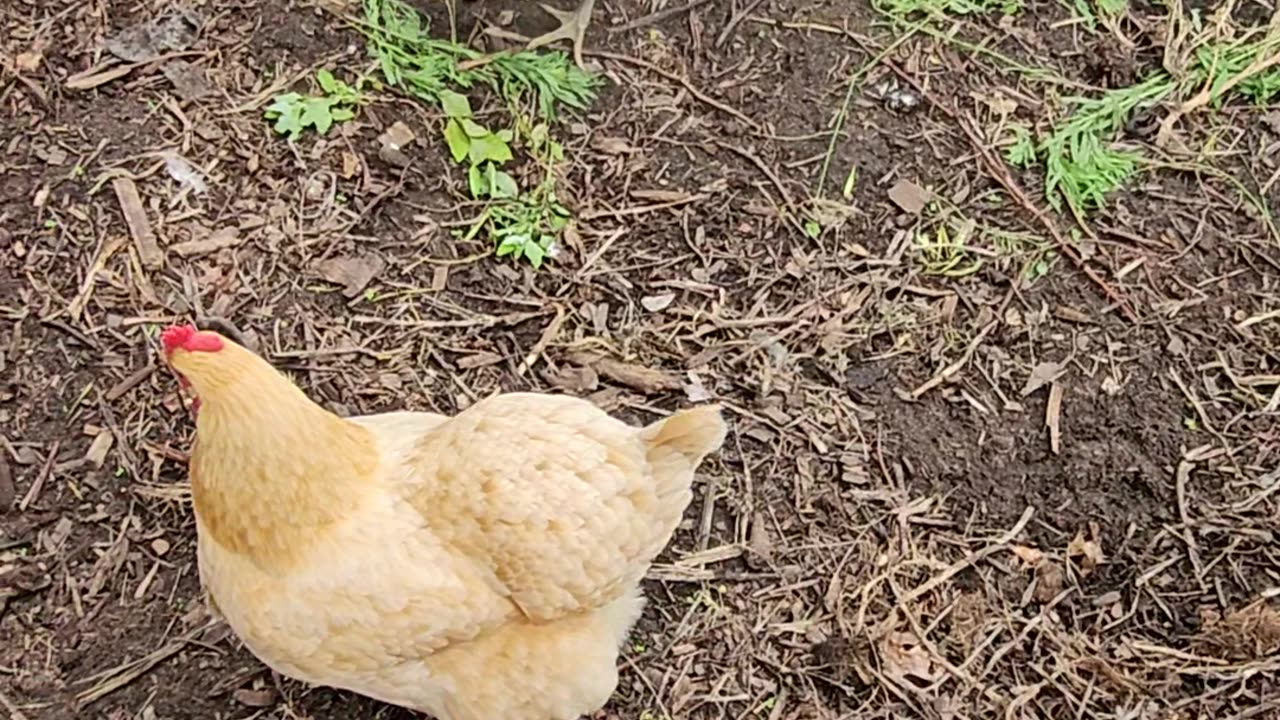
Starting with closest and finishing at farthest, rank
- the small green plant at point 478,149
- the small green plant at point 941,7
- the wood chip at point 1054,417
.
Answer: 1. the wood chip at point 1054,417
2. the small green plant at point 478,149
3. the small green plant at point 941,7

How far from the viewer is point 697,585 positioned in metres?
3.10

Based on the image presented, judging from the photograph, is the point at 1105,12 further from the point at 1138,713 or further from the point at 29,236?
the point at 29,236

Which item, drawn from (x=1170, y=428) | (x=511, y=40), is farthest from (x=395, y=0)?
(x=1170, y=428)

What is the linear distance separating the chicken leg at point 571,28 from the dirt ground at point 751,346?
2.2 inches

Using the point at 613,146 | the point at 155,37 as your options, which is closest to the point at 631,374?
the point at 613,146

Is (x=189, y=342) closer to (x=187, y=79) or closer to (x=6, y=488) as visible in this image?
(x=6, y=488)

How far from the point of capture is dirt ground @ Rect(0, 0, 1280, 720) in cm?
298

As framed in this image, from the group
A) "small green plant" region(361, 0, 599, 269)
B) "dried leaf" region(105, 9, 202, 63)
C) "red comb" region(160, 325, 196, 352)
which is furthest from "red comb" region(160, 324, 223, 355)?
"dried leaf" region(105, 9, 202, 63)

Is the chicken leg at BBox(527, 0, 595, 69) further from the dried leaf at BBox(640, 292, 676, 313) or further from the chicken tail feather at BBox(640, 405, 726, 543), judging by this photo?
the chicken tail feather at BBox(640, 405, 726, 543)

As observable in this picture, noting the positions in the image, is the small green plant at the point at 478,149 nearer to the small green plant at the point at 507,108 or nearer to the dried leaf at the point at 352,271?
the small green plant at the point at 507,108

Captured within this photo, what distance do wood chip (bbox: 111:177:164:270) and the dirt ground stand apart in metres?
0.02

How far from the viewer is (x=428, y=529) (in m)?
2.49

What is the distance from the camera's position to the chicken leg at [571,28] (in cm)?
377

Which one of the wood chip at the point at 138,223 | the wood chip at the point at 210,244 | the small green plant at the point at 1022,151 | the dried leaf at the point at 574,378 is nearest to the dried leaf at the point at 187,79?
the wood chip at the point at 138,223
